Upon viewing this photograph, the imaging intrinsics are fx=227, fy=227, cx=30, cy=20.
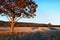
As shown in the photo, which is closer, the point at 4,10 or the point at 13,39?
the point at 13,39

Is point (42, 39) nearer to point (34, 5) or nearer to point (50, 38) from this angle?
point (50, 38)

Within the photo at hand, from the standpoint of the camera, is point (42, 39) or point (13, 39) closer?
point (13, 39)

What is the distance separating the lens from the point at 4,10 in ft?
115

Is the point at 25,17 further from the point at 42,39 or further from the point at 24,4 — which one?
the point at 42,39

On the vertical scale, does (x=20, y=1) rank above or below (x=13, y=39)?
above

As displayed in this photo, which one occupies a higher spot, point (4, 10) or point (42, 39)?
point (4, 10)

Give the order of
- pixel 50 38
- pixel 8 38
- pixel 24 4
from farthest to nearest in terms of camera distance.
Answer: pixel 24 4 → pixel 50 38 → pixel 8 38

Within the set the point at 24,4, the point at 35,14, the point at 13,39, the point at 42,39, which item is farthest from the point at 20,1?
the point at 13,39

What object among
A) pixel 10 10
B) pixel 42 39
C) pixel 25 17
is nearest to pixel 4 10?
pixel 10 10

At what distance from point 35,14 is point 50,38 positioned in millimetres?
15267

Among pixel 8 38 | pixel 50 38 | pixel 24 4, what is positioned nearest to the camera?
pixel 8 38

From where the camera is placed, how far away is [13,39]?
16719 millimetres

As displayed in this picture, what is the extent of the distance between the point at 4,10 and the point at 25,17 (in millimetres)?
3437

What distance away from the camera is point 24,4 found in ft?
111
